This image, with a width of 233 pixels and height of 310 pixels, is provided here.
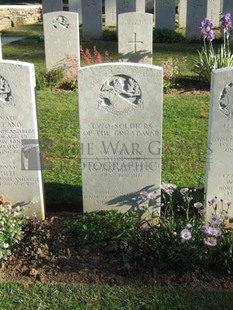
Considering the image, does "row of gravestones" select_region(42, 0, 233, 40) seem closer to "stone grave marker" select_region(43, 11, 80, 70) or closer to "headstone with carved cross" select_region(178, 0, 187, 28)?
"headstone with carved cross" select_region(178, 0, 187, 28)

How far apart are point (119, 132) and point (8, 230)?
1.44 metres

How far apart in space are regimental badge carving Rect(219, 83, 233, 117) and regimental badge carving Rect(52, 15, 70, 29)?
6.54m

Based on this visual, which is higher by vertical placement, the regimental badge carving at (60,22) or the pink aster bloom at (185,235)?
the regimental badge carving at (60,22)

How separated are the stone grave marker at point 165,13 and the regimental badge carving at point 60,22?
7565mm

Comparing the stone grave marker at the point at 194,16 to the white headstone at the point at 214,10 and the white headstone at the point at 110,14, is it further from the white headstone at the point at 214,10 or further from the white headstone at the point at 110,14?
the white headstone at the point at 110,14

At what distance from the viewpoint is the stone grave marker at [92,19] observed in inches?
622

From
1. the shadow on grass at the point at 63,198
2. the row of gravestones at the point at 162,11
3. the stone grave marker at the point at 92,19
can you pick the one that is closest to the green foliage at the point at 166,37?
the row of gravestones at the point at 162,11

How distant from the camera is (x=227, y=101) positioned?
3916 millimetres

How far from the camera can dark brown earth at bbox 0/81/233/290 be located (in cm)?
369

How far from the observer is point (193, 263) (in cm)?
370

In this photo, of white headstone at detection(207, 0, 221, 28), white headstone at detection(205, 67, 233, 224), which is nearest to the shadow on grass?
white headstone at detection(205, 67, 233, 224)

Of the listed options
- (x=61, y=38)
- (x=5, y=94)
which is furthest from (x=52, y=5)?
(x=5, y=94)

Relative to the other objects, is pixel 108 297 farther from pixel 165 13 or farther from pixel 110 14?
pixel 110 14

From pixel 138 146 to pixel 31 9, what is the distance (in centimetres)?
1901
